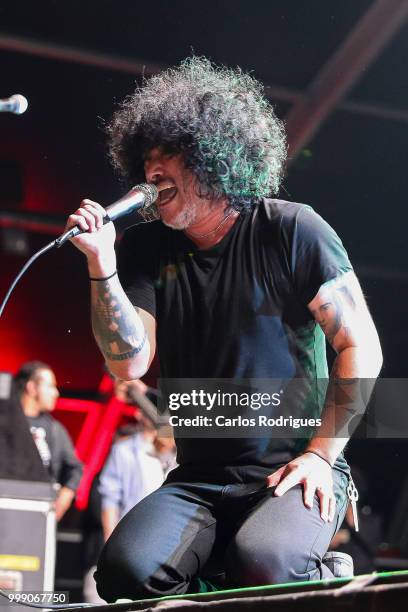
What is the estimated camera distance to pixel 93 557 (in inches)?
149

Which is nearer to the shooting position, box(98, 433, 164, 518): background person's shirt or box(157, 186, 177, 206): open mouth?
box(157, 186, 177, 206): open mouth

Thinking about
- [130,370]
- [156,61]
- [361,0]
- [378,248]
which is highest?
[361,0]

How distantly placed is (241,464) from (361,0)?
5.48 ft

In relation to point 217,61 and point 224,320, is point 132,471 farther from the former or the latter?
point 224,320

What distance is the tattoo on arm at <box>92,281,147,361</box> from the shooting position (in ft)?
5.04

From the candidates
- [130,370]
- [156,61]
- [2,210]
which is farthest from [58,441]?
[130,370]

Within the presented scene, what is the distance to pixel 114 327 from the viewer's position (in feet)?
5.13

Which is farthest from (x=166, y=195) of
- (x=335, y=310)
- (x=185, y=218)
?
(x=335, y=310)

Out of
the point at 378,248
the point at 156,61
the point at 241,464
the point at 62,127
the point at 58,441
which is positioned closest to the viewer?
the point at 241,464

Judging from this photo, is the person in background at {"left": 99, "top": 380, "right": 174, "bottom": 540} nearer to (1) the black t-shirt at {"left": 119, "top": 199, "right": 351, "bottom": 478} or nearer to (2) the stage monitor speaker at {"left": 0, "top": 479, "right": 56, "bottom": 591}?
(2) the stage monitor speaker at {"left": 0, "top": 479, "right": 56, "bottom": 591}

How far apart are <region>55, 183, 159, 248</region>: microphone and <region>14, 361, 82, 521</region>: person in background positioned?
82.1 inches

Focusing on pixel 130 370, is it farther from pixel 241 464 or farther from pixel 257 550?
pixel 257 550

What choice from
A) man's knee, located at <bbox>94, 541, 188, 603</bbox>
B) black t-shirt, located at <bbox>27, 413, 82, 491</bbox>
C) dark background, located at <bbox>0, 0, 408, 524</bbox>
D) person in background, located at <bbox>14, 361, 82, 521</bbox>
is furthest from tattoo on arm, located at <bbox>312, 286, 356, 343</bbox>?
black t-shirt, located at <bbox>27, 413, 82, 491</bbox>

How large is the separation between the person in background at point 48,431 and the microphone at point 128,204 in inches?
82.1
